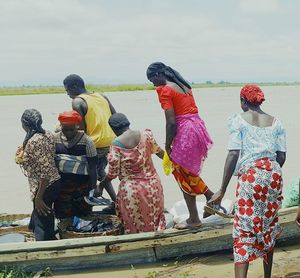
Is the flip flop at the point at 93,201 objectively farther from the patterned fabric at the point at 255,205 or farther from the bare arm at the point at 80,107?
the patterned fabric at the point at 255,205

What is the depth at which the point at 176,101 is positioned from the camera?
469 cm

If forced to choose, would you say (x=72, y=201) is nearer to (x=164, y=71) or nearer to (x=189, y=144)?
(x=189, y=144)

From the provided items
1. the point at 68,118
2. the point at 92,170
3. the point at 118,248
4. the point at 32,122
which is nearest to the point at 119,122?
the point at 68,118

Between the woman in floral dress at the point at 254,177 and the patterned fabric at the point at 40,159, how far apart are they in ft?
6.04

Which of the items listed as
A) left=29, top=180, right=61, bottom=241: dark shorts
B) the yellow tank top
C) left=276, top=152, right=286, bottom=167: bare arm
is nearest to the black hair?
the yellow tank top

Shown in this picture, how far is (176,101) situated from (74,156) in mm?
1226

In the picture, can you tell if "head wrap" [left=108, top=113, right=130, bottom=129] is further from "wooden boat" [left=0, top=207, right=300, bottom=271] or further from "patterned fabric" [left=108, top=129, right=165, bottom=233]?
"wooden boat" [left=0, top=207, right=300, bottom=271]

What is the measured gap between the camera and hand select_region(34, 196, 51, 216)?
493 centimetres

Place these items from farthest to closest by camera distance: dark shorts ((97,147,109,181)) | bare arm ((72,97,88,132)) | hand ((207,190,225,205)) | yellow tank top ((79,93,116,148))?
dark shorts ((97,147,109,181)), yellow tank top ((79,93,116,148)), bare arm ((72,97,88,132)), hand ((207,190,225,205))

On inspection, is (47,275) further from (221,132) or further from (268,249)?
(221,132)

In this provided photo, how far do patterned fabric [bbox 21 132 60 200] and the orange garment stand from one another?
121cm

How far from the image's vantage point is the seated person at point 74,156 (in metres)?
4.91

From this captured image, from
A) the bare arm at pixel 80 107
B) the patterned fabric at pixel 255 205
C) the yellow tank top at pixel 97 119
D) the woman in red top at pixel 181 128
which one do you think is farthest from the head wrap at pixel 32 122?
the patterned fabric at pixel 255 205

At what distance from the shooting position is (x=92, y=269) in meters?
5.03
